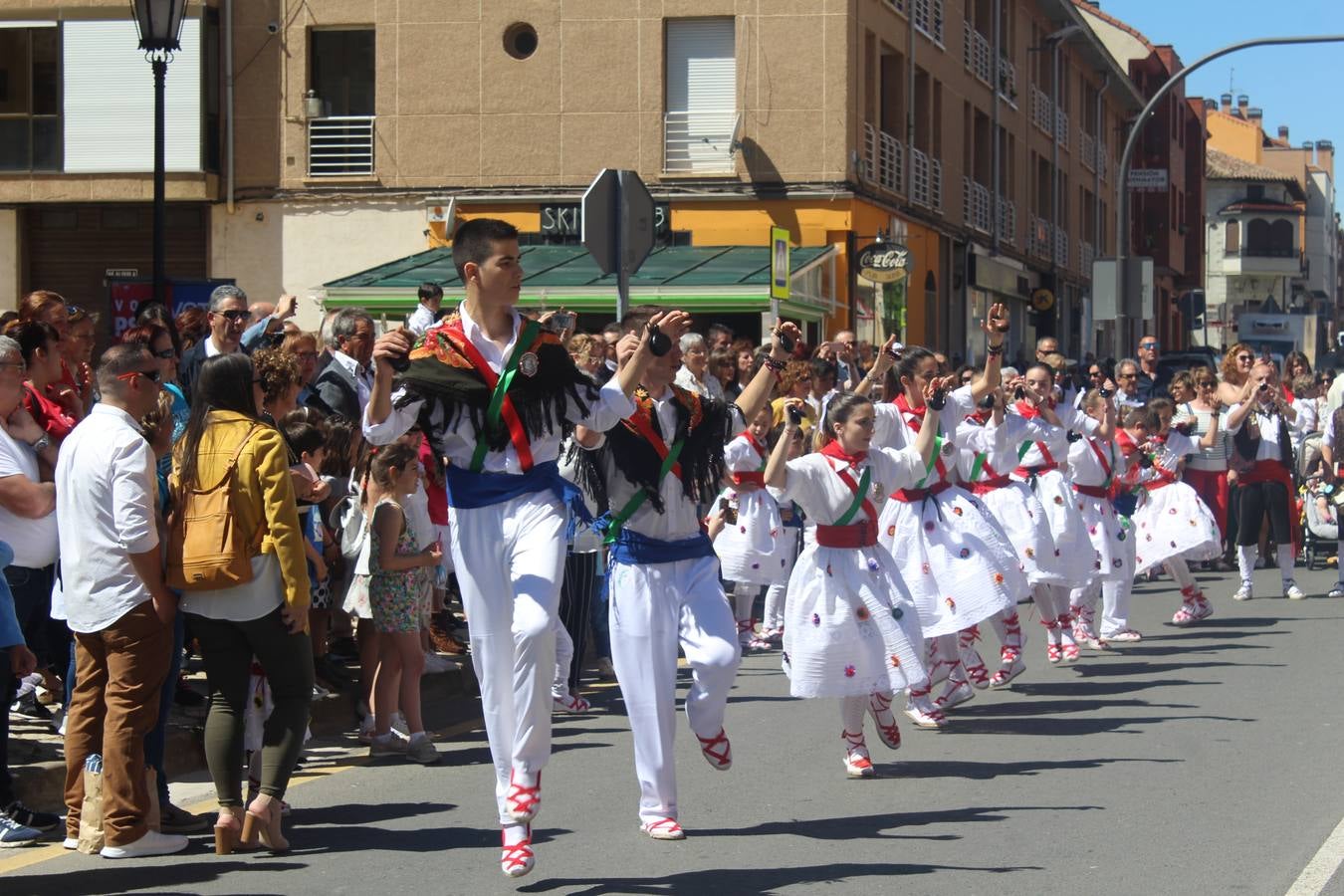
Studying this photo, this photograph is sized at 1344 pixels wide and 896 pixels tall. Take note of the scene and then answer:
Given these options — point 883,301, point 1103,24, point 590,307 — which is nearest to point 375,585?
point 590,307

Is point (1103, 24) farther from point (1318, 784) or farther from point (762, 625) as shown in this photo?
point (1318, 784)

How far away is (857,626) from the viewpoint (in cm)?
909

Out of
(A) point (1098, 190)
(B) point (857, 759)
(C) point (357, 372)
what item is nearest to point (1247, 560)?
(C) point (357, 372)

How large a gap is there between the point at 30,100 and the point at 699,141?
10.0 metres

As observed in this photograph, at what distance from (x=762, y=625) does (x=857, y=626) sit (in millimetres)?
5831

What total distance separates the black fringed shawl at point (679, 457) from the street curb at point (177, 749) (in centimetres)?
240

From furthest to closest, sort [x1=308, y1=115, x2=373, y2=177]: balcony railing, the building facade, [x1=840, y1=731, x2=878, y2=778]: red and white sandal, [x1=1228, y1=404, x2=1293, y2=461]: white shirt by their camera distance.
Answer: [x1=308, y1=115, x2=373, y2=177]: balcony railing, the building facade, [x1=1228, y1=404, x2=1293, y2=461]: white shirt, [x1=840, y1=731, x2=878, y2=778]: red and white sandal

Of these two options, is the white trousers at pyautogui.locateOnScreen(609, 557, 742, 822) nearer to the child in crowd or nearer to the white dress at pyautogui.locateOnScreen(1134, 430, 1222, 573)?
the child in crowd

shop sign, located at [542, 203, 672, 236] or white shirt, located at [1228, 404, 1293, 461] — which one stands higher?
shop sign, located at [542, 203, 672, 236]

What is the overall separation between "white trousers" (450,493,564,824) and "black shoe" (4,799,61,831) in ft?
6.61

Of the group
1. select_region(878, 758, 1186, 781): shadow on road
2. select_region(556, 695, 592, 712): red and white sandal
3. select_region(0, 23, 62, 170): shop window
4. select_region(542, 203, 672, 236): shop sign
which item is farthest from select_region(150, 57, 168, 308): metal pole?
→ select_region(0, 23, 62, 170): shop window

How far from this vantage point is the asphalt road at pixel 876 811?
6965 millimetres

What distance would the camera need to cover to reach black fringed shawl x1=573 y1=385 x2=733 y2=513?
7758 mm

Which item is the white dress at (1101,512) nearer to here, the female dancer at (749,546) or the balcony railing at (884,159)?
the female dancer at (749,546)
